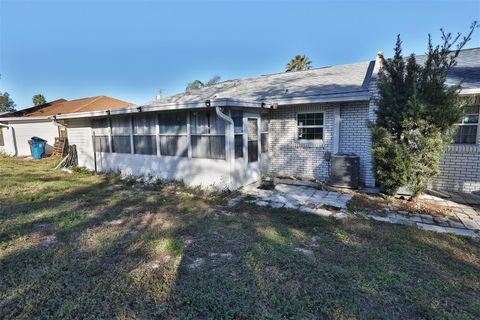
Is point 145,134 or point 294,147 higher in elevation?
point 145,134

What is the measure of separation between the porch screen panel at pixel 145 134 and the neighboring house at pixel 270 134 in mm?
32

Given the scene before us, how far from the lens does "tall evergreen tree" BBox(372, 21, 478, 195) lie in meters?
4.62

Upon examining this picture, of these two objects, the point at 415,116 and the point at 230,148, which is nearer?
the point at 415,116

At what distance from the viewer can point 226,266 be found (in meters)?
3.06

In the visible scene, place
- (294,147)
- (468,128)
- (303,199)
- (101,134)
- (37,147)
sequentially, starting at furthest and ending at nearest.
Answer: (37,147) → (101,134) → (294,147) → (468,128) → (303,199)

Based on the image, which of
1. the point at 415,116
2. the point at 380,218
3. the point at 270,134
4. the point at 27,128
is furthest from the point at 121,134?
the point at 27,128

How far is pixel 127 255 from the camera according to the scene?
131 inches

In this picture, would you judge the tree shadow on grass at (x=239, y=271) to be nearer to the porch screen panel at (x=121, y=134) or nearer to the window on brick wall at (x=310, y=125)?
the window on brick wall at (x=310, y=125)

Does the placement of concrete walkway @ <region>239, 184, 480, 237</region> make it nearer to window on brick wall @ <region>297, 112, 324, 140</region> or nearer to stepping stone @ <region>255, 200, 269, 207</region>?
stepping stone @ <region>255, 200, 269, 207</region>

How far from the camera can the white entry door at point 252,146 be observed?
678cm

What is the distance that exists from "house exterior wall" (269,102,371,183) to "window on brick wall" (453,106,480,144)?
2.04 m

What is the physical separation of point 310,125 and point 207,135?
121 inches

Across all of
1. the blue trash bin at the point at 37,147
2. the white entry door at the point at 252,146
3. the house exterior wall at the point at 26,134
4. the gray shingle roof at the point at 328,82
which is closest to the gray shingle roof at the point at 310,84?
the gray shingle roof at the point at 328,82

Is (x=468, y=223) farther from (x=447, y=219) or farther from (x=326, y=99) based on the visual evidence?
(x=326, y=99)
